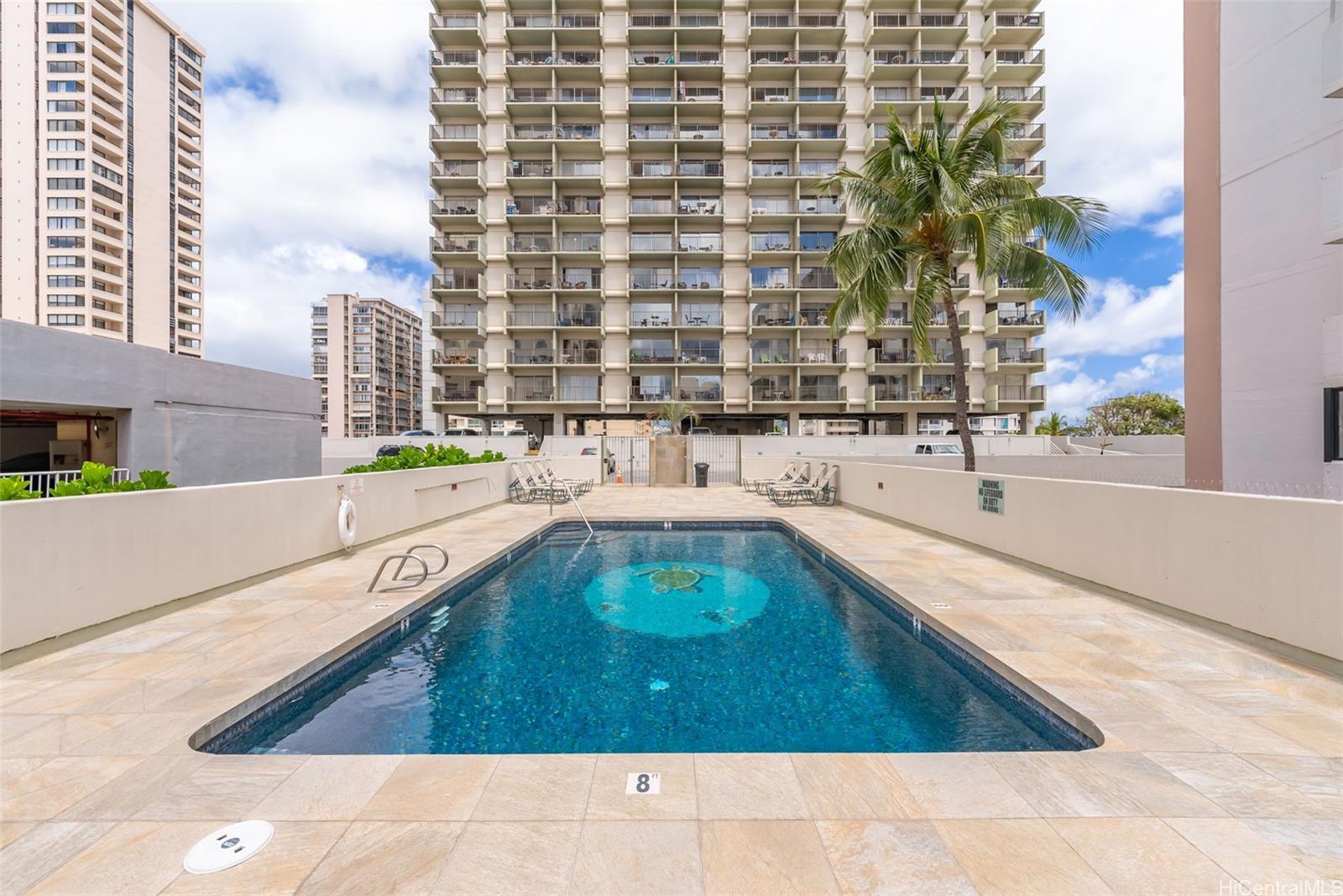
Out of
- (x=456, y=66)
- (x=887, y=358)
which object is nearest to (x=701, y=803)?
(x=887, y=358)

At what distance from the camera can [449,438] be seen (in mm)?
28516

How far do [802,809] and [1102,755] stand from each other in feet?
6.17

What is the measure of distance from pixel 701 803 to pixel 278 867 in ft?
6.19

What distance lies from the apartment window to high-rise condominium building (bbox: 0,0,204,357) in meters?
89.5

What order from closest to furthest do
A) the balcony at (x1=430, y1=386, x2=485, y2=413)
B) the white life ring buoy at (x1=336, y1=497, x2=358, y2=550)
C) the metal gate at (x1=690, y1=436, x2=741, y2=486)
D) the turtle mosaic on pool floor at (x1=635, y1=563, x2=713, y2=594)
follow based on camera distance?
the turtle mosaic on pool floor at (x1=635, y1=563, x2=713, y2=594) → the white life ring buoy at (x1=336, y1=497, x2=358, y2=550) → the metal gate at (x1=690, y1=436, x2=741, y2=486) → the balcony at (x1=430, y1=386, x2=485, y2=413)

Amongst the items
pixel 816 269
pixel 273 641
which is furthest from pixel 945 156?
pixel 816 269

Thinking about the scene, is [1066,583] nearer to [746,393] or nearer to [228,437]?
[228,437]

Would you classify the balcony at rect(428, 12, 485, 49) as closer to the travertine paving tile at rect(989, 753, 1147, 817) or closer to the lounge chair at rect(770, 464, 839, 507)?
the lounge chair at rect(770, 464, 839, 507)

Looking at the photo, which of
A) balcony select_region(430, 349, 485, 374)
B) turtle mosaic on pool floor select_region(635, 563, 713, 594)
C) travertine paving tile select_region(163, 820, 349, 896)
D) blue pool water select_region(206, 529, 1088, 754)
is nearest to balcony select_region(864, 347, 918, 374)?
balcony select_region(430, 349, 485, 374)

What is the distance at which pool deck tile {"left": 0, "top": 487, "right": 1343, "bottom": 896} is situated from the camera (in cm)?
211

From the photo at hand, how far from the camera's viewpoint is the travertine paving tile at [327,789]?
251cm

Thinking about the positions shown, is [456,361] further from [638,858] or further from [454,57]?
[638,858]

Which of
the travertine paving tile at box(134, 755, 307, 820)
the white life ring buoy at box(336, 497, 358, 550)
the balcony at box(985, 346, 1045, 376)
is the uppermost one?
the balcony at box(985, 346, 1045, 376)

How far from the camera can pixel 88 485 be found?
506 centimetres
